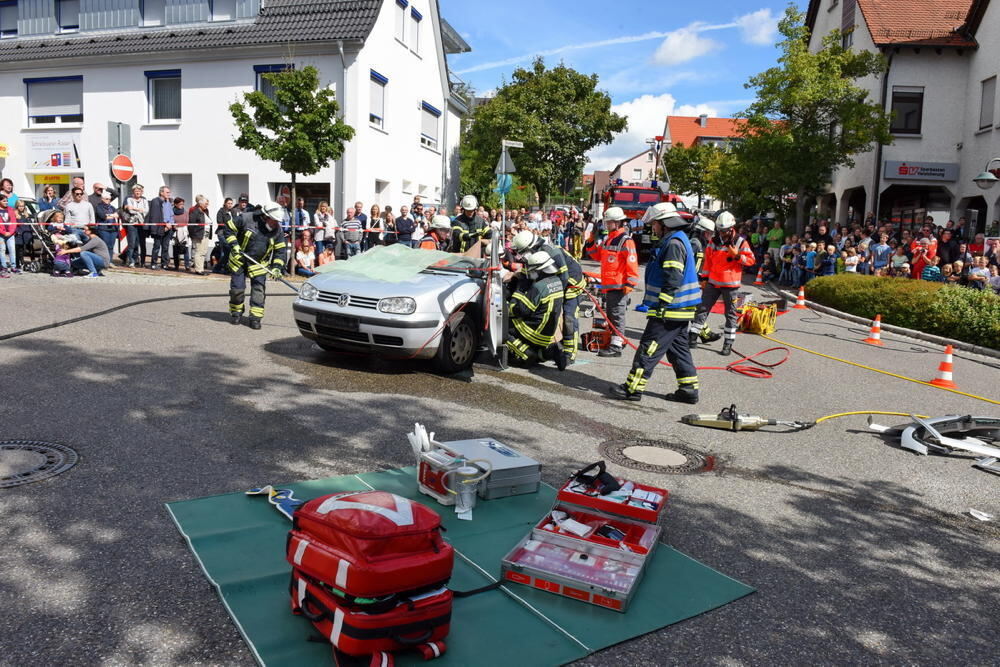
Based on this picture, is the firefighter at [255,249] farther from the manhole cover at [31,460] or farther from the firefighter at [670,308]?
the manhole cover at [31,460]

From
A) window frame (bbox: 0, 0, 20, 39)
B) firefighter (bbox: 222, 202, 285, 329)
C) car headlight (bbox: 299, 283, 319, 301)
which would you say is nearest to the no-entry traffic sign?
firefighter (bbox: 222, 202, 285, 329)

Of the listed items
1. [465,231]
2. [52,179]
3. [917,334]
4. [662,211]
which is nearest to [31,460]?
[662,211]

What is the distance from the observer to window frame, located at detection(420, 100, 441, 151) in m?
28.3

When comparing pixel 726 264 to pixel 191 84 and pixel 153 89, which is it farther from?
pixel 153 89

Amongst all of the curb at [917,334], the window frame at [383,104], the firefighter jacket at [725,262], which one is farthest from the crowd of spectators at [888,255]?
the window frame at [383,104]

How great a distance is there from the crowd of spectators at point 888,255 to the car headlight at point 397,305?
11878 mm

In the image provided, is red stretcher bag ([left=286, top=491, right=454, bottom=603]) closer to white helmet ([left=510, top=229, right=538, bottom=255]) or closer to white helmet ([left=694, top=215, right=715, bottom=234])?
white helmet ([left=510, top=229, right=538, bottom=255])

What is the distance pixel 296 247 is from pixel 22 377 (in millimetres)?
11549

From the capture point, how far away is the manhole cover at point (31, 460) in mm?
4758

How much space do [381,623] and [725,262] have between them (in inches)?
370

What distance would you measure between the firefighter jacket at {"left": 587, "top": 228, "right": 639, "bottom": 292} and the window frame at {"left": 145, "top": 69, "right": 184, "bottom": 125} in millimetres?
17391

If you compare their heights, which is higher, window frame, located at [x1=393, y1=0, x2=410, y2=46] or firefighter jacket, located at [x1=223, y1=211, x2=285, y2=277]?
window frame, located at [x1=393, y1=0, x2=410, y2=46]

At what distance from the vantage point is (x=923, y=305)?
1437 centimetres

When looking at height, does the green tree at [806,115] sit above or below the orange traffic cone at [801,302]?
above
